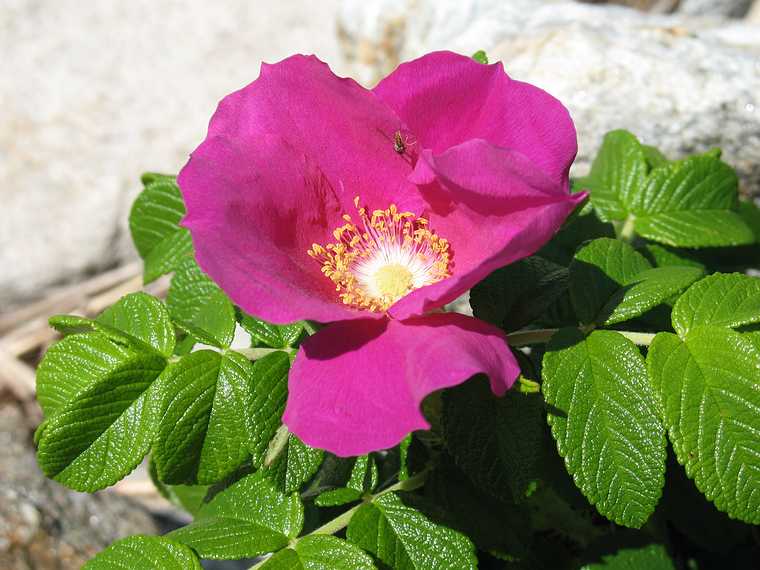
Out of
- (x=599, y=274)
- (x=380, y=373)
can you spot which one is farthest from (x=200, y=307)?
(x=599, y=274)

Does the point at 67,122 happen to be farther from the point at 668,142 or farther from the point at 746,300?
the point at 746,300

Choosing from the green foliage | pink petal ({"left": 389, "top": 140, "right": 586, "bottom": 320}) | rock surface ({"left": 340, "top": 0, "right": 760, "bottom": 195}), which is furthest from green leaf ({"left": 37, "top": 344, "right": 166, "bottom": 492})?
rock surface ({"left": 340, "top": 0, "right": 760, "bottom": 195})

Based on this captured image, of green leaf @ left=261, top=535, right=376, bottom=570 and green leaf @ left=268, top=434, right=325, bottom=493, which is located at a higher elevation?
green leaf @ left=268, top=434, right=325, bottom=493

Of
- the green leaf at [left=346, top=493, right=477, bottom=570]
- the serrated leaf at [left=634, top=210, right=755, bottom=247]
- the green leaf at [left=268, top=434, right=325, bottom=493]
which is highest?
the green leaf at [left=268, top=434, right=325, bottom=493]

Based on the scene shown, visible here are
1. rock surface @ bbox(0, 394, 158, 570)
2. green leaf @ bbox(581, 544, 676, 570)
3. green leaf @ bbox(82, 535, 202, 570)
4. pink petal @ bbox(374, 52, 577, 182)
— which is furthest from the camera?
rock surface @ bbox(0, 394, 158, 570)

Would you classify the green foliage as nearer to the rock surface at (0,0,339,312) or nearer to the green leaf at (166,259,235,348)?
the green leaf at (166,259,235,348)

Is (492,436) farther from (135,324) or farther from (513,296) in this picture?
(135,324)

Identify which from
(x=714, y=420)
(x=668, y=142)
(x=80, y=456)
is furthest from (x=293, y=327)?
(x=668, y=142)
